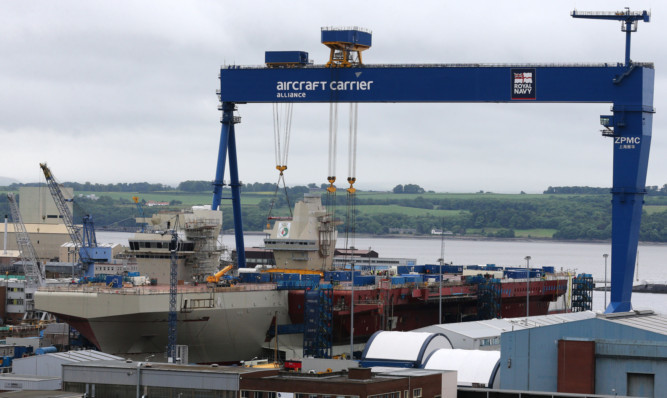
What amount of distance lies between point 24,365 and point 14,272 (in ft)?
295

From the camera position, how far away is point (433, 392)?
5156 cm

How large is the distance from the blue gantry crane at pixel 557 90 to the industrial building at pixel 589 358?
33.6 meters

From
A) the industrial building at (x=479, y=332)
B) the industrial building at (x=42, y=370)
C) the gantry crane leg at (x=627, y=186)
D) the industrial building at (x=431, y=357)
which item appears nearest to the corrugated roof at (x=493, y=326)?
the industrial building at (x=479, y=332)

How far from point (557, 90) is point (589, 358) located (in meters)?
39.2

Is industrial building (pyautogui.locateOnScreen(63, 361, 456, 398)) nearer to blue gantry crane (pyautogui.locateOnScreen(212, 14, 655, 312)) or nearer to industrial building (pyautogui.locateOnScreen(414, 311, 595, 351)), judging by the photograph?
industrial building (pyautogui.locateOnScreen(414, 311, 595, 351))

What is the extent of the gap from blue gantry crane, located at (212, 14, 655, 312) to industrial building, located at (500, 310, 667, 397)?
33631mm

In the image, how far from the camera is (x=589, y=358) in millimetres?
53375

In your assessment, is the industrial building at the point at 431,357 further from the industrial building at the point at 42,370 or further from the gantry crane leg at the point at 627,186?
the gantry crane leg at the point at 627,186

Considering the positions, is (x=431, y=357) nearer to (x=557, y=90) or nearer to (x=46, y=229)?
(x=557, y=90)

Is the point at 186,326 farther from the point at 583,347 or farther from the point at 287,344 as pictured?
the point at 583,347

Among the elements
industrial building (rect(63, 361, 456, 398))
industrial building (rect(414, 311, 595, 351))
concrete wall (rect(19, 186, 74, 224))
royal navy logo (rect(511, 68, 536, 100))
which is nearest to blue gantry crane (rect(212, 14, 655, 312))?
royal navy logo (rect(511, 68, 536, 100))

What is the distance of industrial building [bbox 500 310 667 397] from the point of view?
172ft

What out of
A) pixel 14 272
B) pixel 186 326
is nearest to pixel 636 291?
pixel 14 272

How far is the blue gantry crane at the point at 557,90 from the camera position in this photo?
3504 inches
